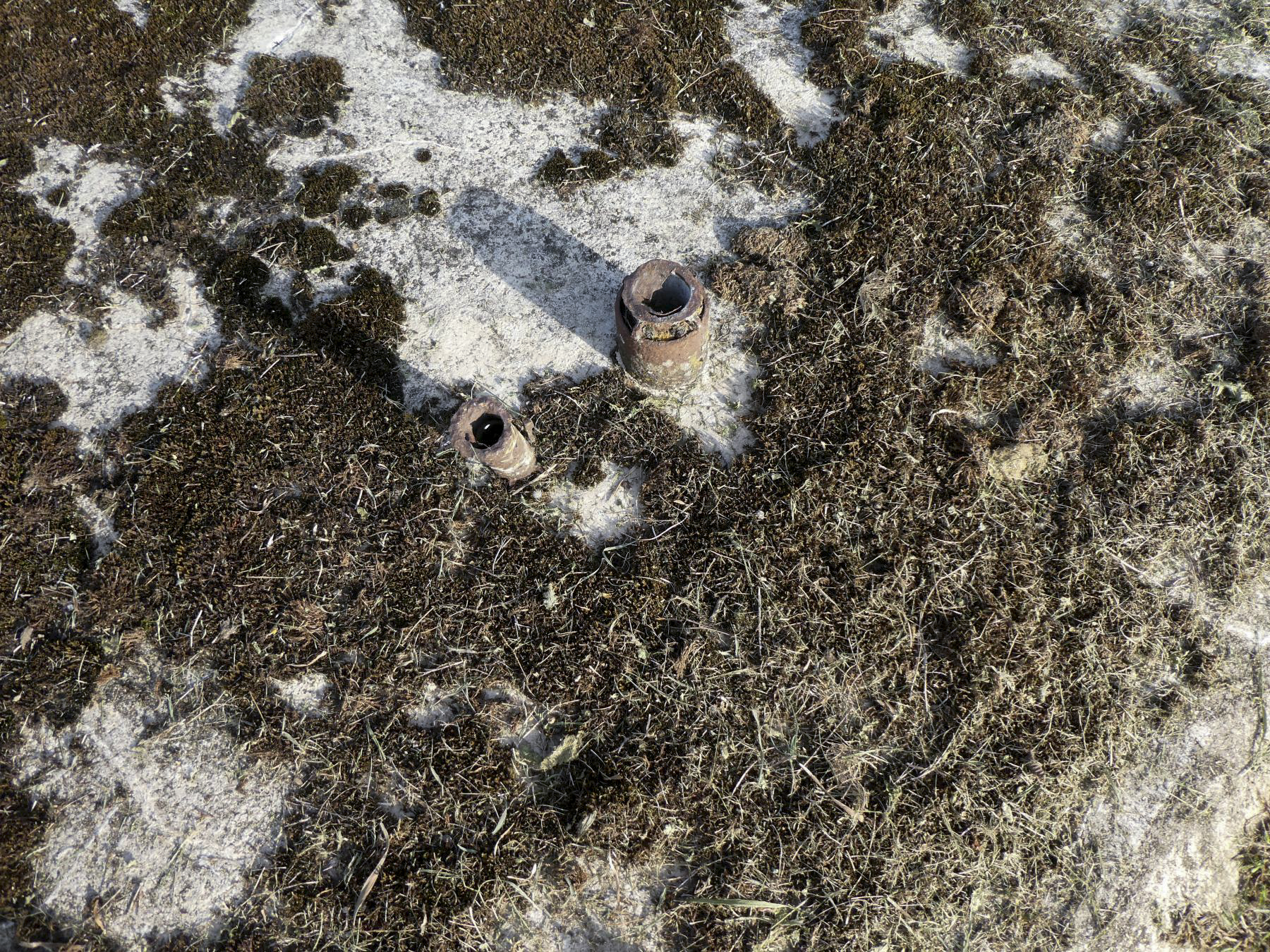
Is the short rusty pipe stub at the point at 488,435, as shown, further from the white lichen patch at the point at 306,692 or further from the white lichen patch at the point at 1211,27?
the white lichen patch at the point at 1211,27

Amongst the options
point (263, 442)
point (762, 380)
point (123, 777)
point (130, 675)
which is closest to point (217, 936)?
point (123, 777)

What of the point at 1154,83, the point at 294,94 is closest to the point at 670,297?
the point at 294,94

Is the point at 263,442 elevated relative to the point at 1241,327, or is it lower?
lower

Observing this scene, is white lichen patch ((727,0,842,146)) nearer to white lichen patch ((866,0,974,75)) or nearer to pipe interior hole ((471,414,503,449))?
white lichen patch ((866,0,974,75))

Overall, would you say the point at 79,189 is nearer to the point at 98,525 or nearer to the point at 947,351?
the point at 98,525

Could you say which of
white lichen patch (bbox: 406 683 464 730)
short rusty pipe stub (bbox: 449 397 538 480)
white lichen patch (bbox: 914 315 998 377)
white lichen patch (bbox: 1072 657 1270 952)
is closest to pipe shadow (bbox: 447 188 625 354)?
short rusty pipe stub (bbox: 449 397 538 480)

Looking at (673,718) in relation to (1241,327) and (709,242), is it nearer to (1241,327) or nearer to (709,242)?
(709,242)

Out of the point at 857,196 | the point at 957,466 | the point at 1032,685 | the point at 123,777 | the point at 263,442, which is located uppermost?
the point at 857,196
